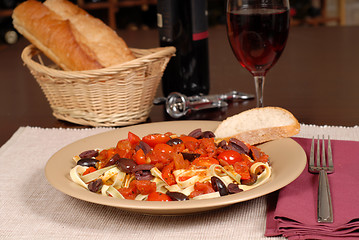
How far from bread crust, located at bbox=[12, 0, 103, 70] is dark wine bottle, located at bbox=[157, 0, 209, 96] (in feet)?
0.86

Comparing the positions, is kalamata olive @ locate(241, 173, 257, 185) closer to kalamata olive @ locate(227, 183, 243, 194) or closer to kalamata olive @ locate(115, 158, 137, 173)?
kalamata olive @ locate(227, 183, 243, 194)

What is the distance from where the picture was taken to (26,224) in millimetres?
1051

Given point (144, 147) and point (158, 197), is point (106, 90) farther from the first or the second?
point (158, 197)

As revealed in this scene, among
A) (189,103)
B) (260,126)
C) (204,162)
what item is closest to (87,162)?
(204,162)

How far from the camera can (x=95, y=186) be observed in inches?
40.9

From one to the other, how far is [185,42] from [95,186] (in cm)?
88

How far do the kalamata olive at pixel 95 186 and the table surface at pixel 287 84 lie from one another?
648 mm

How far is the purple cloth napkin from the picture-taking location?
2.96ft

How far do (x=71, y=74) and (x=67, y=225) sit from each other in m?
0.68

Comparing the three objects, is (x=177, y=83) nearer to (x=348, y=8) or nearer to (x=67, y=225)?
(x=67, y=225)

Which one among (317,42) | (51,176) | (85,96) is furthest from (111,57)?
(317,42)

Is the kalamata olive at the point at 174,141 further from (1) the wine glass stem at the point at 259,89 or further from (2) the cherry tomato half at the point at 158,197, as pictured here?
(1) the wine glass stem at the point at 259,89

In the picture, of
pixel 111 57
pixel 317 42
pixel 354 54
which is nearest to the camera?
pixel 111 57

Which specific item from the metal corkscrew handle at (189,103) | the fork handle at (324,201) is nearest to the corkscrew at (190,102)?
the metal corkscrew handle at (189,103)
